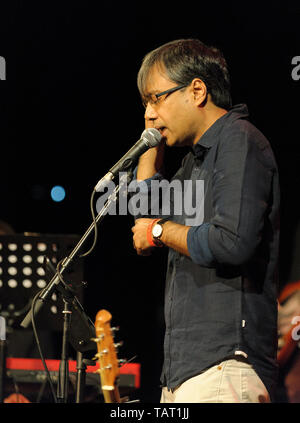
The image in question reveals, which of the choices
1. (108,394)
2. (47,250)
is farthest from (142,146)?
(47,250)

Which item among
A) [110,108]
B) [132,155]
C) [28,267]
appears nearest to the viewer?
[132,155]

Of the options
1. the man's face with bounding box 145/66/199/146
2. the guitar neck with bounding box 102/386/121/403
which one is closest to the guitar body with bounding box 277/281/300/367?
the man's face with bounding box 145/66/199/146

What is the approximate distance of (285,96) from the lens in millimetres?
3990

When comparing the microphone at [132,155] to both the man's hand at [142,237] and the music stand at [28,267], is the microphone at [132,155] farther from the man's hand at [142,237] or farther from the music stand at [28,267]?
the music stand at [28,267]

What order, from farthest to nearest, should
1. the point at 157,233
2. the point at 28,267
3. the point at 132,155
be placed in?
the point at 28,267 → the point at 132,155 → the point at 157,233

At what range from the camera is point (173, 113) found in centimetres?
202

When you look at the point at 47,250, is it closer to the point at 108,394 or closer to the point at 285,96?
the point at 108,394

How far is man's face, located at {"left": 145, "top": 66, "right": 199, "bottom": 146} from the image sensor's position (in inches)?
79.2

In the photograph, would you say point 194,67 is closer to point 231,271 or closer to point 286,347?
point 231,271

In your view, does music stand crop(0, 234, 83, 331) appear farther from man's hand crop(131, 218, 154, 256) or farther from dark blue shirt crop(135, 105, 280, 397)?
dark blue shirt crop(135, 105, 280, 397)

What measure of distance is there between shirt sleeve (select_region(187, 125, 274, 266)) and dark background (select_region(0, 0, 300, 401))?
92.8 inches

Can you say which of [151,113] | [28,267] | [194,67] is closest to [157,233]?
[151,113]

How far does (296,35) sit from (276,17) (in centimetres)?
19

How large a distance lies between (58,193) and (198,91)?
306cm
